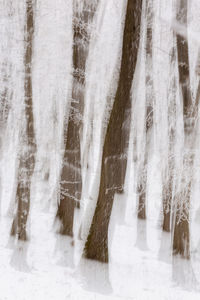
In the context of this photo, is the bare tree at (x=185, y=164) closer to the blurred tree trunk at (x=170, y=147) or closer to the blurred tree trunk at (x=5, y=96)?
the blurred tree trunk at (x=170, y=147)

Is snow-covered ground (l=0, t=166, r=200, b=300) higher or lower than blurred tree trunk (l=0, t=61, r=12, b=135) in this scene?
lower

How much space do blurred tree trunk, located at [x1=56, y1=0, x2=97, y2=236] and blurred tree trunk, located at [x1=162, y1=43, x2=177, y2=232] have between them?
0.24 meters

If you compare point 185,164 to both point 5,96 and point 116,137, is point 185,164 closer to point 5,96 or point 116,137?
point 116,137

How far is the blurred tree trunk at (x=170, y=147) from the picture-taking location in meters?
0.81

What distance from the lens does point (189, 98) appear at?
812mm

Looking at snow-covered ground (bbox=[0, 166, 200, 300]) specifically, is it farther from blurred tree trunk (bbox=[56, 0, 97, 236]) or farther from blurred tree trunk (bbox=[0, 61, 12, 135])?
blurred tree trunk (bbox=[0, 61, 12, 135])

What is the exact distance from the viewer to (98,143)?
83 cm

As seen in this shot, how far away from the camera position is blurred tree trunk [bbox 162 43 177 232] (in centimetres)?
81

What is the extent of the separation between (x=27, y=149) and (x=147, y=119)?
1.18 feet

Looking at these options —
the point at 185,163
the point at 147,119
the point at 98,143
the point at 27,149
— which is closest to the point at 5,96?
the point at 27,149

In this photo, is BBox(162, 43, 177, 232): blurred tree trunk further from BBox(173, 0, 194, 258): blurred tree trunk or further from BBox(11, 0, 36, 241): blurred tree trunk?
BBox(11, 0, 36, 241): blurred tree trunk

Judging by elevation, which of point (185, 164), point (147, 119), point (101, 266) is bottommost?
point (101, 266)

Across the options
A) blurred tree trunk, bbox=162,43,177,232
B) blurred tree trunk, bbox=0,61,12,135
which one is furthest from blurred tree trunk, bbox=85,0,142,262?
blurred tree trunk, bbox=0,61,12,135

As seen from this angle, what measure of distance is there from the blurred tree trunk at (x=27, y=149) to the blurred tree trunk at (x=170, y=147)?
39 cm
